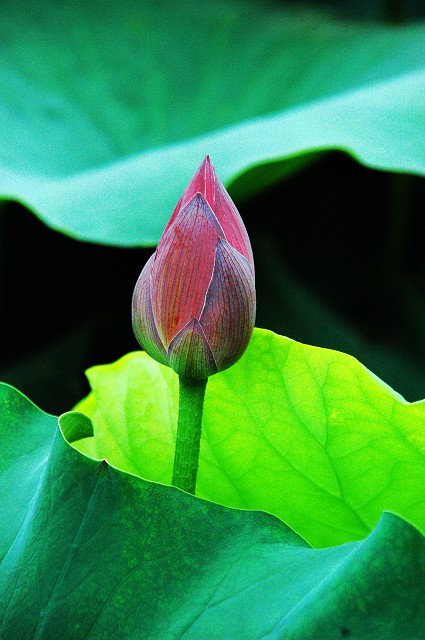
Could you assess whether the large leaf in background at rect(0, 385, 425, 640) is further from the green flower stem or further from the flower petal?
the flower petal

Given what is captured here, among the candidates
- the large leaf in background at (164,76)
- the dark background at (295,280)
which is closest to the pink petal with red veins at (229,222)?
the large leaf in background at (164,76)

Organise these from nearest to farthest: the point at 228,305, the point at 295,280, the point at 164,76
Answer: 1. the point at 228,305
2. the point at 164,76
3. the point at 295,280

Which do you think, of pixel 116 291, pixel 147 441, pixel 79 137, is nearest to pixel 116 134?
pixel 79 137

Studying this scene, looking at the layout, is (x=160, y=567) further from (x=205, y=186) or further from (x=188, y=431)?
(x=205, y=186)

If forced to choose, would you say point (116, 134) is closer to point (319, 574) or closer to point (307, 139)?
point (307, 139)

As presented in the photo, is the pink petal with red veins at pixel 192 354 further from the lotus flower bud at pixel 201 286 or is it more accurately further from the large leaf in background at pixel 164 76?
the large leaf in background at pixel 164 76

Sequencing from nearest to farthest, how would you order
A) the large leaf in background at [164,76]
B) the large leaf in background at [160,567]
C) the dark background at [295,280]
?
the large leaf in background at [160,567]
the large leaf in background at [164,76]
the dark background at [295,280]

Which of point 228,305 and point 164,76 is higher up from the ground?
point 164,76

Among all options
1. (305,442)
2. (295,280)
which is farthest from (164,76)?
(305,442)
